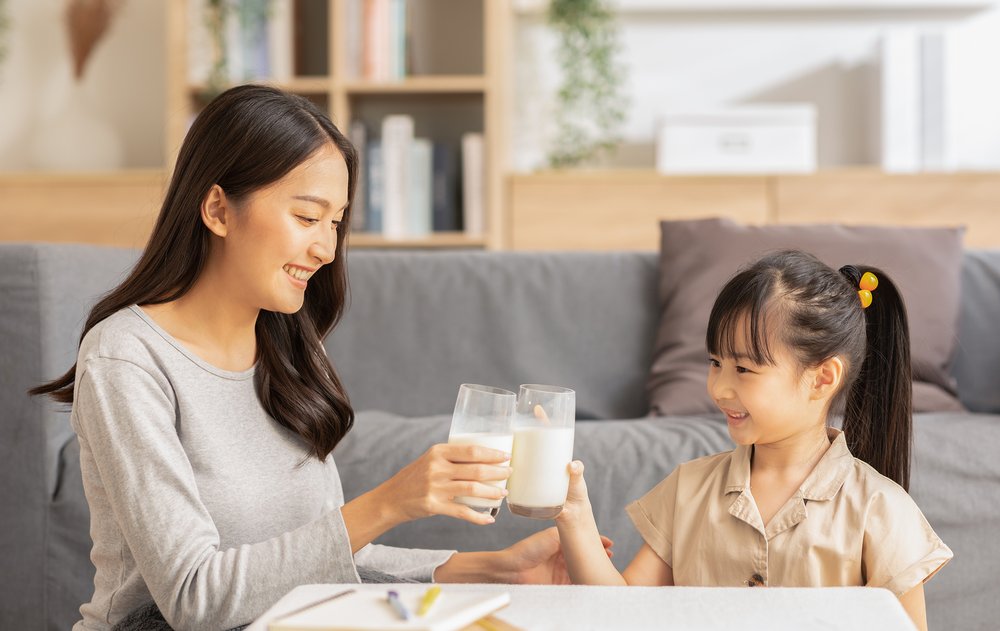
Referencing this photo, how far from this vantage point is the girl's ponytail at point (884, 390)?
48.9 inches

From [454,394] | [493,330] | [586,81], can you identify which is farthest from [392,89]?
[454,394]

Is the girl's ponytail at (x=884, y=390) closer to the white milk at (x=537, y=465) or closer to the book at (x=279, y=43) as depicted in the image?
the white milk at (x=537, y=465)

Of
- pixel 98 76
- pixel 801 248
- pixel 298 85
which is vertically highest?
pixel 98 76

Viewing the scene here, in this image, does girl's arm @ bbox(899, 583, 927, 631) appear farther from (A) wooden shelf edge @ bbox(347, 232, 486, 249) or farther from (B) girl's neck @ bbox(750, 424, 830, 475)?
(A) wooden shelf edge @ bbox(347, 232, 486, 249)

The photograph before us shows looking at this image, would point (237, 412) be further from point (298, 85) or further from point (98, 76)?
point (98, 76)

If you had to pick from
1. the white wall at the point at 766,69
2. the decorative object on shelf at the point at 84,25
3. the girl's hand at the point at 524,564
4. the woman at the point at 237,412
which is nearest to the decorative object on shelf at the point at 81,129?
the decorative object on shelf at the point at 84,25

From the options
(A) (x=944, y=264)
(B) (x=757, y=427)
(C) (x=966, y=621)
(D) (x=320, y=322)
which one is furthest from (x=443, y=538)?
(A) (x=944, y=264)

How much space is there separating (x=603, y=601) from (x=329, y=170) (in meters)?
0.63

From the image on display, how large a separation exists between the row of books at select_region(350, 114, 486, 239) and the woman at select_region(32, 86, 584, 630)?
1.92m

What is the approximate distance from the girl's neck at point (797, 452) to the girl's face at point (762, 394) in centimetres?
4

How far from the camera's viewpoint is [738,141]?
3111 millimetres

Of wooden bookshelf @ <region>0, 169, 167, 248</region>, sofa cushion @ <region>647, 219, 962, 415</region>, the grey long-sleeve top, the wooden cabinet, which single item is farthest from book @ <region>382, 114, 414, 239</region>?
the grey long-sleeve top

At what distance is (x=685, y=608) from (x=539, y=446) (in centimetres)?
27

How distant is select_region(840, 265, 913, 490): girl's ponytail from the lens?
1241mm
